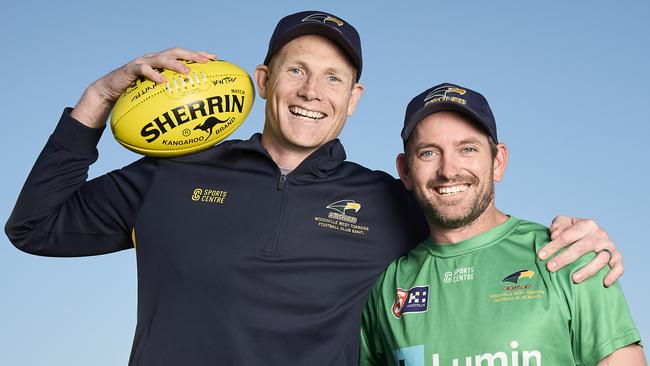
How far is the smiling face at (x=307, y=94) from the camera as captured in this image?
3.71 m

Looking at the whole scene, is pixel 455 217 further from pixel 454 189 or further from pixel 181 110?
pixel 181 110

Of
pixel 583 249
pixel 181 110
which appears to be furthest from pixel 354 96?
pixel 583 249

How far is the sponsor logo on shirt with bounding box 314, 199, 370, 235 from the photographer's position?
359 cm

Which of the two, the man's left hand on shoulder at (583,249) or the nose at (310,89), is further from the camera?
the nose at (310,89)

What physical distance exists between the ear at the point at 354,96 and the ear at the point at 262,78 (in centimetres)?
50

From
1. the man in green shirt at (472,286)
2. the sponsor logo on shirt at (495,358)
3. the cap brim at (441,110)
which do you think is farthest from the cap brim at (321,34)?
the sponsor logo on shirt at (495,358)

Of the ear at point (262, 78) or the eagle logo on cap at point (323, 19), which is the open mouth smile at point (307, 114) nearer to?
the ear at point (262, 78)

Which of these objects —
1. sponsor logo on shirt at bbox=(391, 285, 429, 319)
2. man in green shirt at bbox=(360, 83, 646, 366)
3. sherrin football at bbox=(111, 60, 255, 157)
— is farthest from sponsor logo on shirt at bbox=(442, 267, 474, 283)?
sherrin football at bbox=(111, 60, 255, 157)

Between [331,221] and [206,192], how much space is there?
0.69 meters

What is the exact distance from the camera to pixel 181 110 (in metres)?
3.61

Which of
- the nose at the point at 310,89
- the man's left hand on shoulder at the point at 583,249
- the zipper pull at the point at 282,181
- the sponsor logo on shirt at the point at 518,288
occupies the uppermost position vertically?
the nose at the point at 310,89

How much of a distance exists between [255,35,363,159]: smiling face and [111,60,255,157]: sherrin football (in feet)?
0.70

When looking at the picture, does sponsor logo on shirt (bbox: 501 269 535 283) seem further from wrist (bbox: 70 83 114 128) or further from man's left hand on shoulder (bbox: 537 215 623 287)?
wrist (bbox: 70 83 114 128)

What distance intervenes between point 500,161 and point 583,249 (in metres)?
0.62
